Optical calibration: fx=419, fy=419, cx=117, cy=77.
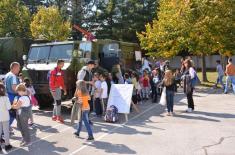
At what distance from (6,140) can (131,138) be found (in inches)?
114

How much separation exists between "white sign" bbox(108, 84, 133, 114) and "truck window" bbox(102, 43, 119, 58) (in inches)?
136

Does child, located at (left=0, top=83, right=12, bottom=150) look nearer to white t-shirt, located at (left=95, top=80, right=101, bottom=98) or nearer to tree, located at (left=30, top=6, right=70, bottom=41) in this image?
white t-shirt, located at (left=95, top=80, right=101, bottom=98)

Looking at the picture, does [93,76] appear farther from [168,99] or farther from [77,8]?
[77,8]

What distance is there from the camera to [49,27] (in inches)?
1526

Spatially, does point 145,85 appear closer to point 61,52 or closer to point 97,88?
point 61,52

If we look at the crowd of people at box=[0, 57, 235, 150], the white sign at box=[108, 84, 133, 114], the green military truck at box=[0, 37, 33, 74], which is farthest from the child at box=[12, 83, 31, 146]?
the green military truck at box=[0, 37, 33, 74]

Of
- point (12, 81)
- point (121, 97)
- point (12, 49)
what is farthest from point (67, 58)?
point (12, 49)

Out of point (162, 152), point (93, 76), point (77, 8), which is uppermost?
point (77, 8)

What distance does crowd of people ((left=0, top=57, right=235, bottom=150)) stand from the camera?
9.52m

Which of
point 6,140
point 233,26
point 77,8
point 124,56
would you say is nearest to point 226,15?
point 233,26

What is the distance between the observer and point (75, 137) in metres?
10.3

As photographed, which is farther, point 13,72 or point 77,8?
point 77,8

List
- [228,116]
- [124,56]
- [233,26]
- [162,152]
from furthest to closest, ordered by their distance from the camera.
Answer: [233,26]
[124,56]
[228,116]
[162,152]

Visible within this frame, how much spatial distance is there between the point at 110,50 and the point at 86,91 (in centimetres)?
668
